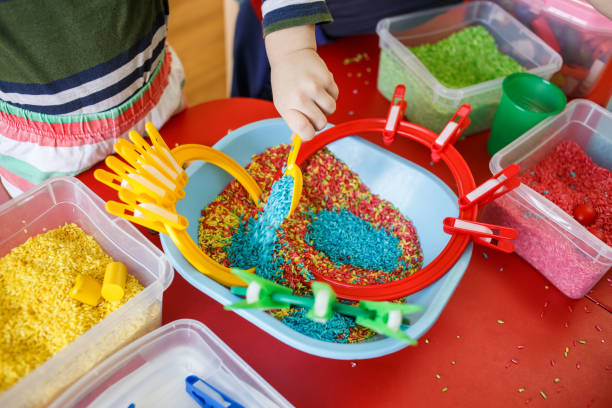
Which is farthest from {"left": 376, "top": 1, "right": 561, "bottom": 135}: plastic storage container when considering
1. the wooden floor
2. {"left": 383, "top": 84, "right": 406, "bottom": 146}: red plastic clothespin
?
the wooden floor

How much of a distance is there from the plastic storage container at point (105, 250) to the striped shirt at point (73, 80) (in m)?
0.13

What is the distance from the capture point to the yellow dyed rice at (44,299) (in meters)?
0.58

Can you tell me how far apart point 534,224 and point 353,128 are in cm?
34

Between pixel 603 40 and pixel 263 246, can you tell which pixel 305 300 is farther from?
pixel 603 40

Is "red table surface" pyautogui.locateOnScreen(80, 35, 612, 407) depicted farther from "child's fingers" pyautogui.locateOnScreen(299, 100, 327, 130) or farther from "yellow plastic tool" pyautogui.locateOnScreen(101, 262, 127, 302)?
"child's fingers" pyautogui.locateOnScreen(299, 100, 327, 130)

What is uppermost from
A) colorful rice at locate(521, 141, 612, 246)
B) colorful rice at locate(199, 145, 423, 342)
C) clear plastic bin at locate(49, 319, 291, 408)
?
colorful rice at locate(521, 141, 612, 246)

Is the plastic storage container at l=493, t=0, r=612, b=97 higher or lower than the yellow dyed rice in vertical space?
higher

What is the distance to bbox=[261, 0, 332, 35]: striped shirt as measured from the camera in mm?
763

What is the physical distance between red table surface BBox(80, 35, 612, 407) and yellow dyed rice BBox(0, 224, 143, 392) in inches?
5.0

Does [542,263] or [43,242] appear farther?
[542,263]

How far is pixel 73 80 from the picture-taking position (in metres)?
0.77

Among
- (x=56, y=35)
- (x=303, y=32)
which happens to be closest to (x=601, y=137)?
(x=303, y=32)

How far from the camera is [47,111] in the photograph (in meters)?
0.79

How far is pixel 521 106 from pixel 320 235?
480 millimetres
